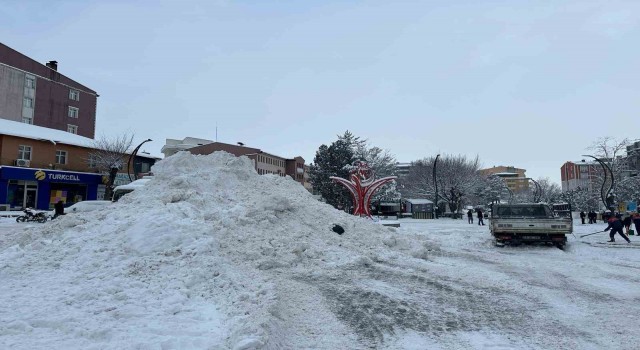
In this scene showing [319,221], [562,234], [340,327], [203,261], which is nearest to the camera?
[340,327]

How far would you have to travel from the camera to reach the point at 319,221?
11.8 metres

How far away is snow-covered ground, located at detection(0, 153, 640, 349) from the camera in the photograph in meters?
4.82

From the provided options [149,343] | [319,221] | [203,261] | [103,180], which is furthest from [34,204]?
[149,343]

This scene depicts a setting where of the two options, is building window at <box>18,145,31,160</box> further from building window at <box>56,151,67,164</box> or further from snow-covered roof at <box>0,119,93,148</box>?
building window at <box>56,151,67,164</box>

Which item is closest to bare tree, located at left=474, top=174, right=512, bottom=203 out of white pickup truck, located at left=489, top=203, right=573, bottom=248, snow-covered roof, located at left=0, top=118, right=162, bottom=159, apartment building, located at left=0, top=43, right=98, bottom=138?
white pickup truck, located at left=489, top=203, right=573, bottom=248

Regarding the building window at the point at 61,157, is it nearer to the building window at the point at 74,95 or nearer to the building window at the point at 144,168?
the building window at the point at 144,168

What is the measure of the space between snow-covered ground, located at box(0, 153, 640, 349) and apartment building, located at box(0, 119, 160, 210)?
2969cm

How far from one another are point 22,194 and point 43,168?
9.16 ft

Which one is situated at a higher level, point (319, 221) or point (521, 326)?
point (319, 221)

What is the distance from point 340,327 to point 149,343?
247 centimetres

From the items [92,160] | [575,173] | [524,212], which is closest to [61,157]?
[92,160]

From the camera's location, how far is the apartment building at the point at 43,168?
33.4 meters

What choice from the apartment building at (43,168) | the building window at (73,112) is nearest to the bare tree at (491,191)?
the apartment building at (43,168)

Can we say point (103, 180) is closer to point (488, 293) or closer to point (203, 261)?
point (203, 261)
